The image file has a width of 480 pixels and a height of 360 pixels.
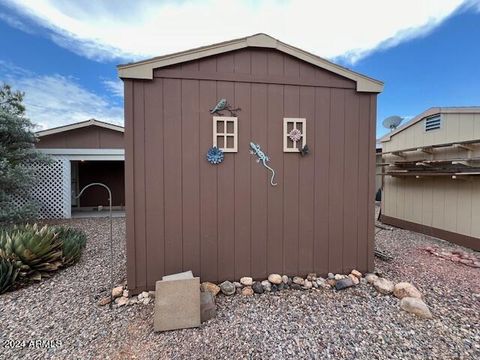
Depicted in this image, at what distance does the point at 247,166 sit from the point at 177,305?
5.28ft

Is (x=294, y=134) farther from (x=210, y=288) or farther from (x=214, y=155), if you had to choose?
(x=210, y=288)

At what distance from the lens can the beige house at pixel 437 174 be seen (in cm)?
405

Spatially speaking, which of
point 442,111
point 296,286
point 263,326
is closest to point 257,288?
point 296,286

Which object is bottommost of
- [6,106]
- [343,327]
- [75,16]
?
[343,327]

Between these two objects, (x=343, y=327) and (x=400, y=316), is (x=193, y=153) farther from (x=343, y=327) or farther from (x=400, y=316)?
(x=400, y=316)

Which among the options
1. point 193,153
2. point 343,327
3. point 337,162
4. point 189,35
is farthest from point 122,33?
point 343,327

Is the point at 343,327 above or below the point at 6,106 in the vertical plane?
below

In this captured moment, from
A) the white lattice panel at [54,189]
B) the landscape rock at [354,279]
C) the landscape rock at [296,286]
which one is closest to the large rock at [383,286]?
the landscape rock at [354,279]

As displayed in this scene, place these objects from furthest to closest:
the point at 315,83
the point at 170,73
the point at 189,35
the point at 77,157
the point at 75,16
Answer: the point at 77,157 < the point at 189,35 < the point at 75,16 < the point at 315,83 < the point at 170,73

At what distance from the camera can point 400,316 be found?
2.14 m

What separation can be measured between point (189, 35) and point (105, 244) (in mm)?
5029

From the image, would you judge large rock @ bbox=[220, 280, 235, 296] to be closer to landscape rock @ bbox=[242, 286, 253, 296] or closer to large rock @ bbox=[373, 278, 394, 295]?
landscape rock @ bbox=[242, 286, 253, 296]

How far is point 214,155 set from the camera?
260 cm

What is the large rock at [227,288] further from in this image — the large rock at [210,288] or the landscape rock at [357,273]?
the landscape rock at [357,273]
